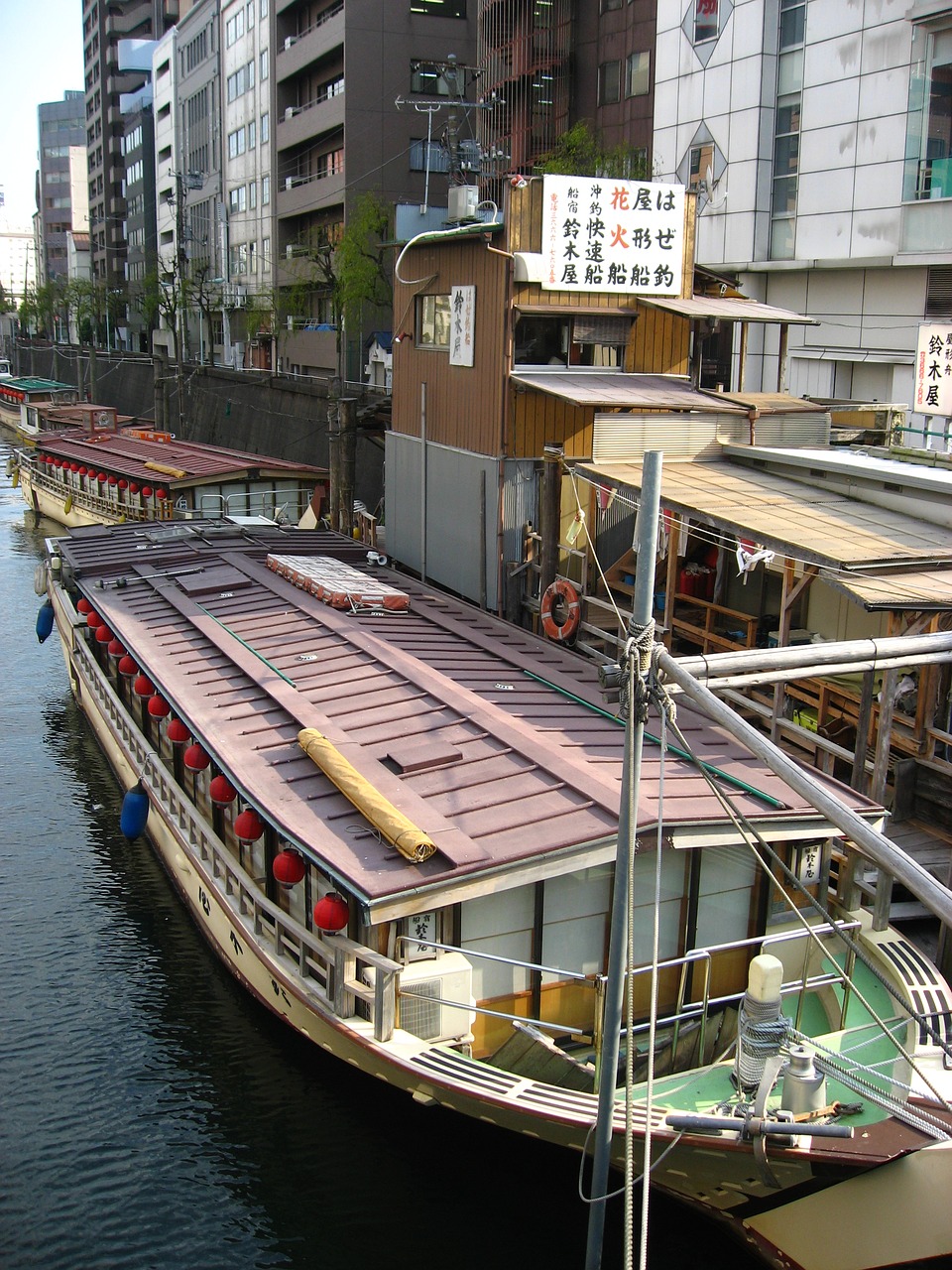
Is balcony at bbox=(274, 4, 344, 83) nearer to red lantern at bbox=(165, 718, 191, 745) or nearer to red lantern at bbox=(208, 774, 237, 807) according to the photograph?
red lantern at bbox=(165, 718, 191, 745)

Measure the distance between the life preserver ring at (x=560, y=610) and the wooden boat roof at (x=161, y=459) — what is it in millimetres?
21866

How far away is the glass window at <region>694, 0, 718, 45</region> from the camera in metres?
37.8

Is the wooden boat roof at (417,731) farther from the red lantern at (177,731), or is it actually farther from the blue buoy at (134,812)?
the blue buoy at (134,812)

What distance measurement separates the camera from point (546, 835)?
1267 cm

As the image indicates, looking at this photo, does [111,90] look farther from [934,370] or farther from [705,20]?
[934,370]

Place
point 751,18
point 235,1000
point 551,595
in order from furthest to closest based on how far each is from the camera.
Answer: point 751,18 < point 551,595 < point 235,1000

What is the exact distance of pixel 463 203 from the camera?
2888 centimetres

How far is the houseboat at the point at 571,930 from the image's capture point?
10.6 meters

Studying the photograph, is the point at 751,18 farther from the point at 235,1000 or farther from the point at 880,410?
the point at 235,1000

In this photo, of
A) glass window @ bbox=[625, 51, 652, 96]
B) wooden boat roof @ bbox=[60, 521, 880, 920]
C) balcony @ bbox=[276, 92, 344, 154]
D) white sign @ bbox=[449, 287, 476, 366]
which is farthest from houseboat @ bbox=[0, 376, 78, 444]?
wooden boat roof @ bbox=[60, 521, 880, 920]

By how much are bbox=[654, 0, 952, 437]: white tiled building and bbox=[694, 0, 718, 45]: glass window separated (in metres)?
0.07

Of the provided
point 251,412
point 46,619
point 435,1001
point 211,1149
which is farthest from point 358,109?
point 435,1001

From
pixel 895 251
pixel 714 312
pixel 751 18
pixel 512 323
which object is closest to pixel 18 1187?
pixel 512 323

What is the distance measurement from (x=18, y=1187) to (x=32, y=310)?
152 meters
